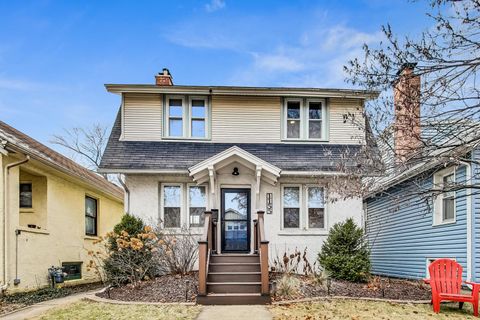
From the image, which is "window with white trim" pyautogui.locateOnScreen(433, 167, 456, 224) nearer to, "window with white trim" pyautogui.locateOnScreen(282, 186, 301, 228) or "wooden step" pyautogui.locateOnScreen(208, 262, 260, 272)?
"window with white trim" pyautogui.locateOnScreen(282, 186, 301, 228)

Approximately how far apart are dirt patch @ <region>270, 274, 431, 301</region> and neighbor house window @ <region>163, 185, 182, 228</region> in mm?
3526

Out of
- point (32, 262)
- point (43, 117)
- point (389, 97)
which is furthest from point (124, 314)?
point (43, 117)

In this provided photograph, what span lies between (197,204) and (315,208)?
3793 millimetres

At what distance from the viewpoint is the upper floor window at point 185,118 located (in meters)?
12.4

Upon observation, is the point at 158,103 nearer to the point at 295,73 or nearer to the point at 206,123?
the point at 206,123

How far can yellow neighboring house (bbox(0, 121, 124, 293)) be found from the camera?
30.7 feet

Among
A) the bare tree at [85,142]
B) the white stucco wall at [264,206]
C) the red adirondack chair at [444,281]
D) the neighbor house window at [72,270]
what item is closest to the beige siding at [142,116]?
the white stucco wall at [264,206]

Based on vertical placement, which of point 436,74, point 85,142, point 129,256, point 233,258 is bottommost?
point 233,258

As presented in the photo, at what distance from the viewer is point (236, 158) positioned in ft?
36.9

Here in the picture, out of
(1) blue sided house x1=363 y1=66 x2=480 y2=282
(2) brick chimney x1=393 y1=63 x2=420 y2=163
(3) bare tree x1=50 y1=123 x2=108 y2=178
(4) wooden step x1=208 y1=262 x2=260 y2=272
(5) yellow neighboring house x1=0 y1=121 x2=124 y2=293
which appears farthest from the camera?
(3) bare tree x1=50 y1=123 x2=108 y2=178

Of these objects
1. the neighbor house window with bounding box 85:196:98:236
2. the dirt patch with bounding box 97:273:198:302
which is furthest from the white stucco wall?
the neighbor house window with bounding box 85:196:98:236

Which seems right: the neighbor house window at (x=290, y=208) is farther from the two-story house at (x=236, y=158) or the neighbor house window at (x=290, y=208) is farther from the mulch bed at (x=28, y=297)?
the mulch bed at (x=28, y=297)

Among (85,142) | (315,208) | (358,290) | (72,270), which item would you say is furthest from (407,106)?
(85,142)

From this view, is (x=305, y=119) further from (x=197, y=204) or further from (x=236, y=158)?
(x=197, y=204)
